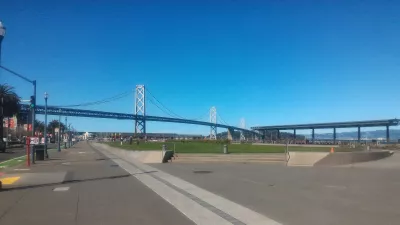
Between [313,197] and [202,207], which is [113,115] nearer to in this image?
[313,197]

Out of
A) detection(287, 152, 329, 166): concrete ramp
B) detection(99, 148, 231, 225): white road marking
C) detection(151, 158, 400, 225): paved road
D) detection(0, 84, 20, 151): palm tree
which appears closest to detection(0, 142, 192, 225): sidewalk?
detection(99, 148, 231, 225): white road marking

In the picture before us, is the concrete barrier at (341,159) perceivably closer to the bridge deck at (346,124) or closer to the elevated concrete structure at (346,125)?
the elevated concrete structure at (346,125)

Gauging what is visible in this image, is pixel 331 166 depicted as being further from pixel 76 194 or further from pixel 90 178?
pixel 76 194

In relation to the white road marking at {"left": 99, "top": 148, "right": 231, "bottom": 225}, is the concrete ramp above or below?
above

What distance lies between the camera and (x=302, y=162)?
2728cm

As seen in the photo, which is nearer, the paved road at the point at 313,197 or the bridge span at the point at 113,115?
the paved road at the point at 313,197

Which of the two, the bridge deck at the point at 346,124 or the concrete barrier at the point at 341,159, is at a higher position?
the bridge deck at the point at 346,124

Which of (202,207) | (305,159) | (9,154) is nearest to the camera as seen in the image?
(202,207)

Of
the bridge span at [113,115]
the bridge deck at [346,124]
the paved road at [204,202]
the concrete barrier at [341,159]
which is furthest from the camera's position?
the bridge span at [113,115]

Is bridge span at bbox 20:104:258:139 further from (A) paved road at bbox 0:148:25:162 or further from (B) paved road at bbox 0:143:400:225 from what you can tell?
(B) paved road at bbox 0:143:400:225

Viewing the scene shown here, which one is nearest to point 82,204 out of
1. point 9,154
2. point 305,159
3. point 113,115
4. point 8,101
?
point 305,159

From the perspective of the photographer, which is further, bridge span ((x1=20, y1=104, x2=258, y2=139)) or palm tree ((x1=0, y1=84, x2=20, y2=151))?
bridge span ((x1=20, y1=104, x2=258, y2=139))

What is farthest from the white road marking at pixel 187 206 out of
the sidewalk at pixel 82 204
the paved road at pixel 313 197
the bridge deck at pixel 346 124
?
the bridge deck at pixel 346 124

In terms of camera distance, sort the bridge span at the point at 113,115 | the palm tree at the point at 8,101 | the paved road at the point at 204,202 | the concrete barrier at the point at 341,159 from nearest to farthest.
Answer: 1. the paved road at the point at 204,202
2. the concrete barrier at the point at 341,159
3. the palm tree at the point at 8,101
4. the bridge span at the point at 113,115
